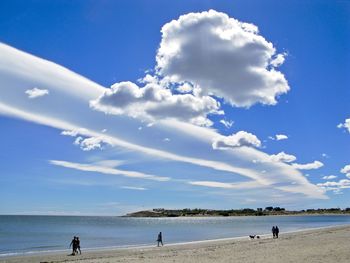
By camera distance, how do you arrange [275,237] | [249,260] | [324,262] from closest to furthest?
[324,262]
[249,260]
[275,237]

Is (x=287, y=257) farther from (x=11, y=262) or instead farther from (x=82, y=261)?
(x=11, y=262)

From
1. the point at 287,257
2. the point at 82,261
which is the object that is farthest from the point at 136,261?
the point at 287,257

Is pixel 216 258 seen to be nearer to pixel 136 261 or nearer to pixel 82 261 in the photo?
pixel 136 261

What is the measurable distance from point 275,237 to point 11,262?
102ft

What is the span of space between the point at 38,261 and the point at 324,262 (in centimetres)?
1907

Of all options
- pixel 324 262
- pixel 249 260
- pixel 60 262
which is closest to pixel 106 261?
pixel 60 262

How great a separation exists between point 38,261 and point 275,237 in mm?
29632

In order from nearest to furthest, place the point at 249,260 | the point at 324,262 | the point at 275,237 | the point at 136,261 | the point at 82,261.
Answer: the point at 324,262
the point at 249,260
the point at 136,261
the point at 82,261
the point at 275,237

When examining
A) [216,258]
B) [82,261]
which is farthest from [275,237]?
[82,261]

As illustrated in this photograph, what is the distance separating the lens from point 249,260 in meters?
25.7

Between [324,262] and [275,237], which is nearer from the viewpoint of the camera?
[324,262]

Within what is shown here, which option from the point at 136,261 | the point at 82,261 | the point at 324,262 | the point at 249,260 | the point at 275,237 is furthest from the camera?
the point at 275,237

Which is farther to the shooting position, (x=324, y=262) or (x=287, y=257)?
(x=287, y=257)

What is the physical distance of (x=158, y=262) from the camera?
2661 cm
